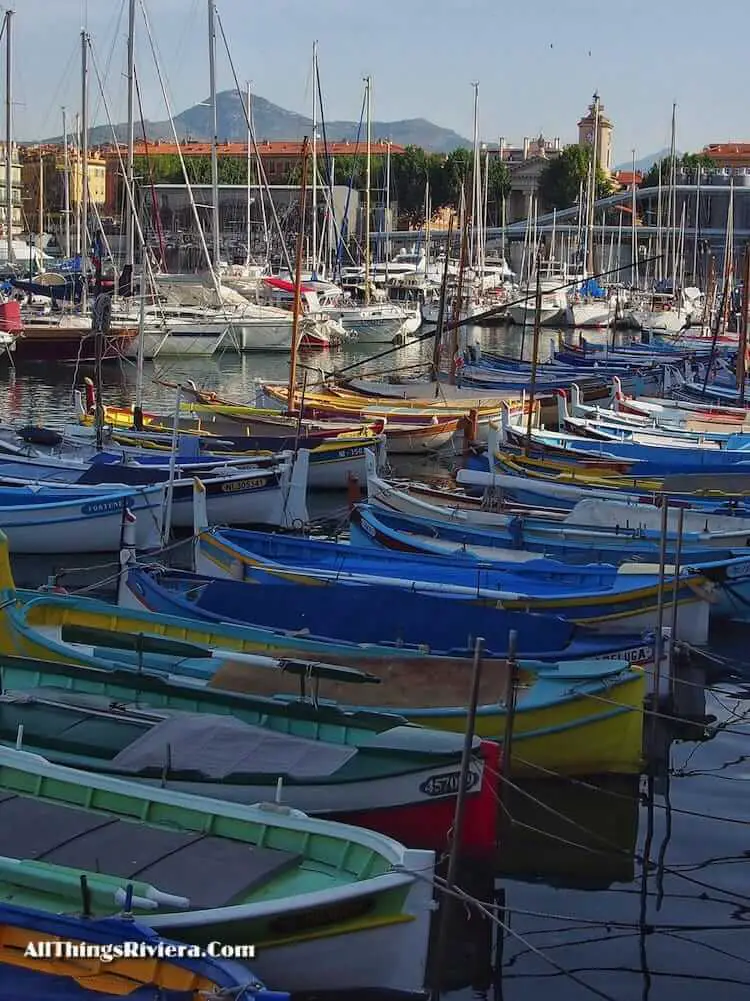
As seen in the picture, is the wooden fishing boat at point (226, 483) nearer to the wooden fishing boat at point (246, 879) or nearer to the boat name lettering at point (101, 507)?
the boat name lettering at point (101, 507)

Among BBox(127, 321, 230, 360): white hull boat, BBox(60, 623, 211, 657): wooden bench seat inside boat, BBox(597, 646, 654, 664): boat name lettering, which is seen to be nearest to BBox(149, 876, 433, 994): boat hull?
BBox(60, 623, 211, 657): wooden bench seat inside boat

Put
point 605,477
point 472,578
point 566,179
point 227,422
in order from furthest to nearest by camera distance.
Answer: point 566,179
point 227,422
point 605,477
point 472,578

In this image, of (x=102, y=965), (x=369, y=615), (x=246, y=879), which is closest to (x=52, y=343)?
(x=369, y=615)

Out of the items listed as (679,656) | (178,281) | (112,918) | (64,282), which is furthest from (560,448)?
(64,282)

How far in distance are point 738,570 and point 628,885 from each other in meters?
7.61

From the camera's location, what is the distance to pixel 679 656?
56.4 ft

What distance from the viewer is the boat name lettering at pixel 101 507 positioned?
883 inches

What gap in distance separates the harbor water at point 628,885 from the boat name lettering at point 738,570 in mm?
2136

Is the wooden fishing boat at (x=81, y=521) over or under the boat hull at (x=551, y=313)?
under

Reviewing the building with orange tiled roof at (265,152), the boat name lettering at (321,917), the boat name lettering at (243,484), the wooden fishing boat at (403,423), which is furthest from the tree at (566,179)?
the boat name lettering at (321,917)

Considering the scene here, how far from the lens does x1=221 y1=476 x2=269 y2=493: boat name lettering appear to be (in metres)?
23.9

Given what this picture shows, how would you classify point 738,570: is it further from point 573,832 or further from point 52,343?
point 52,343

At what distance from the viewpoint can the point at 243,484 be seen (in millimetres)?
24031

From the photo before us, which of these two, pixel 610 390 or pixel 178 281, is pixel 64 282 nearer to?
pixel 178 281
